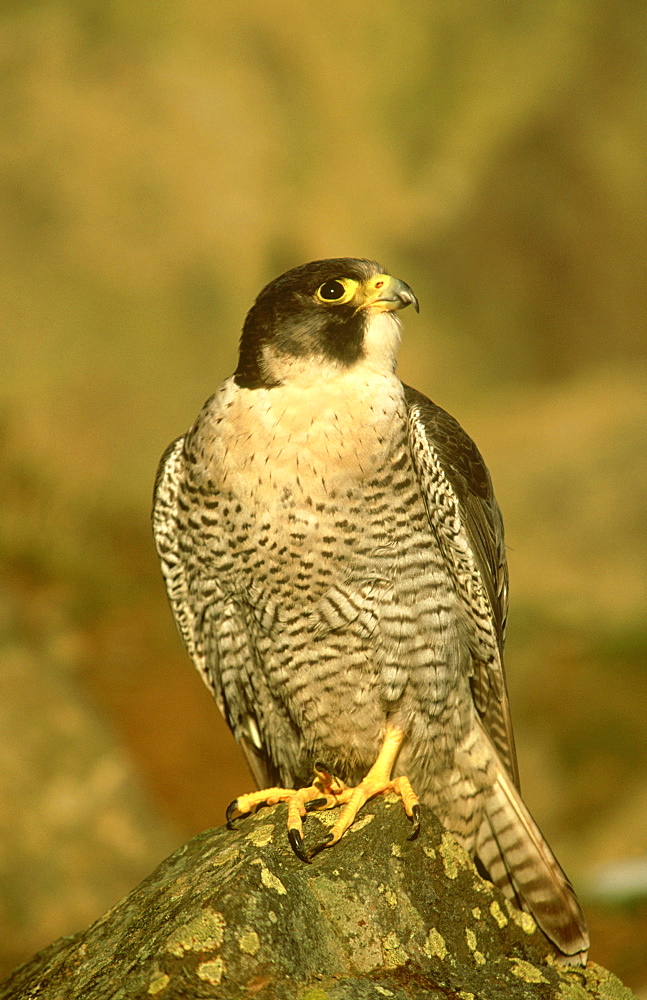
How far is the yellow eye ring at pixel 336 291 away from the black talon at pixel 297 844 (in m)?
1.50

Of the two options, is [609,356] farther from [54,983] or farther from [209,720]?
[54,983]

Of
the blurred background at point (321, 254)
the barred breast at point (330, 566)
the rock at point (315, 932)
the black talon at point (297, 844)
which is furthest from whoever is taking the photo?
the blurred background at point (321, 254)

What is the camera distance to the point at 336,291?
262 cm

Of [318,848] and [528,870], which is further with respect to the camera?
[528,870]

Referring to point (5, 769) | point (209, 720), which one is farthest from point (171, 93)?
point (5, 769)

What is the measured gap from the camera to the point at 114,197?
983 cm

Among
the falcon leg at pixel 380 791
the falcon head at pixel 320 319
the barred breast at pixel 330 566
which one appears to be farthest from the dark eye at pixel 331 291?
the falcon leg at pixel 380 791

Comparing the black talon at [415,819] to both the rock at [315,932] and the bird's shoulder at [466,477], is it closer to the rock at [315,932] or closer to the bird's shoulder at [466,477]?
the rock at [315,932]

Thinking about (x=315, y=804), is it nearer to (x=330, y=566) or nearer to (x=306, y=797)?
(x=306, y=797)

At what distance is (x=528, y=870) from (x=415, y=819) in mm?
497

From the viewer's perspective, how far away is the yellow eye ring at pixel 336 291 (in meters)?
2.61

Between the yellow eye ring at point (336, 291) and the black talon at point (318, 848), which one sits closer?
the black talon at point (318, 848)

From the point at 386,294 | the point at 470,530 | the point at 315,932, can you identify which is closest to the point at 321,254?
the point at 386,294

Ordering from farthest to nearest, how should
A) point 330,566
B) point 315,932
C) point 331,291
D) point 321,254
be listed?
1. point 321,254
2. point 331,291
3. point 330,566
4. point 315,932
